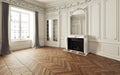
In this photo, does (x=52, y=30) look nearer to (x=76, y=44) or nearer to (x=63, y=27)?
(x=63, y=27)

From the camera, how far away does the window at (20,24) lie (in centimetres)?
558

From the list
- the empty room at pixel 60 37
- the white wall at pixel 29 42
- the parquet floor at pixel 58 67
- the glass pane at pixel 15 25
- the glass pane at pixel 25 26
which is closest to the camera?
the parquet floor at pixel 58 67

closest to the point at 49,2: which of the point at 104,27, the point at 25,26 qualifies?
the point at 25,26

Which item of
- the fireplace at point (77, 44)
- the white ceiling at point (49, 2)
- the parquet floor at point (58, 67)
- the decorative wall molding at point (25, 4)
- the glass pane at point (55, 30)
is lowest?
the parquet floor at point (58, 67)

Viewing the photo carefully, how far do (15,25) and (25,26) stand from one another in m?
0.71

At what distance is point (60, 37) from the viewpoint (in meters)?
6.22

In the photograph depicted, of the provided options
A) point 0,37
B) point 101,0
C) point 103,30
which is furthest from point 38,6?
point 103,30

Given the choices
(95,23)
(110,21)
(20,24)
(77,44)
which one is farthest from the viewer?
(20,24)

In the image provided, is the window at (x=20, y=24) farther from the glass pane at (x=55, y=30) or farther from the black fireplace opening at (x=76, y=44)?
the black fireplace opening at (x=76, y=44)

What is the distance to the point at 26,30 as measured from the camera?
6395mm

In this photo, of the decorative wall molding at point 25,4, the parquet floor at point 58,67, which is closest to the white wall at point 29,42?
the decorative wall molding at point 25,4

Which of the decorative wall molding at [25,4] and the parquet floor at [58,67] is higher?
the decorative wall molding at [25,4]

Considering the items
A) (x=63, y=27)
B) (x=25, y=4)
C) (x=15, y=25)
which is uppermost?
(x=25, y=4)

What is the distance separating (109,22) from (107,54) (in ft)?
4.25
